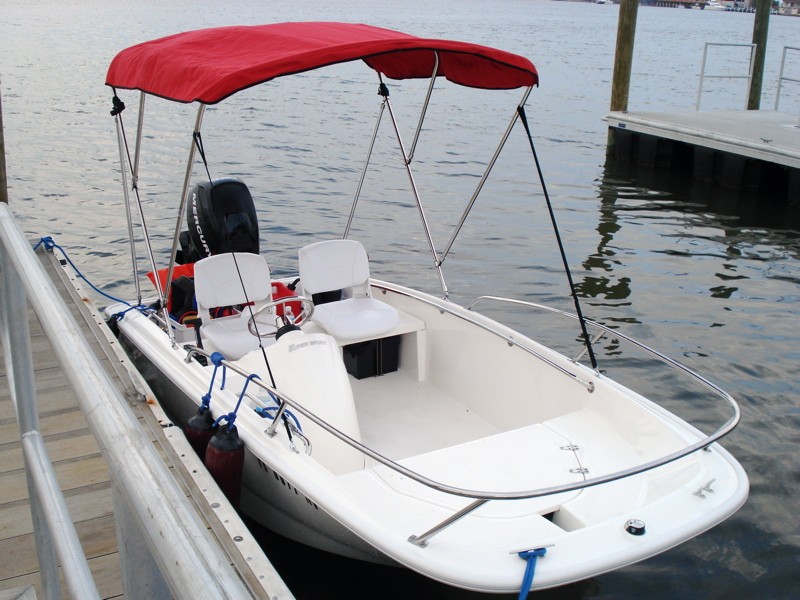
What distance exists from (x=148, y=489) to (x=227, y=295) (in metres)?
3.80

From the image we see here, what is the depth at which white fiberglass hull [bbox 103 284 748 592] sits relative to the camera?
2.79 metres

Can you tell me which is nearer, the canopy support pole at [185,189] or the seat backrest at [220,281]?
the canopy support pole at [185,189]

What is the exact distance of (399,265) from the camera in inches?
349

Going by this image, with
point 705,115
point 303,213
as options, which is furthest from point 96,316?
point 705,115

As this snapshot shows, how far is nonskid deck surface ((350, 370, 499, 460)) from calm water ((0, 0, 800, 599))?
83cm

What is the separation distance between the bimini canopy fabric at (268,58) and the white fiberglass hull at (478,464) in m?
1.38

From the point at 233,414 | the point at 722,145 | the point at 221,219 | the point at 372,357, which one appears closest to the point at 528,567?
the point at 233,414

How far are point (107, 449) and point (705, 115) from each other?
1386 centimetres

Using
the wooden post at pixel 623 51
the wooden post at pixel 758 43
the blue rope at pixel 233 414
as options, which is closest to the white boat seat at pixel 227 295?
the blue rope at pixel 233 414

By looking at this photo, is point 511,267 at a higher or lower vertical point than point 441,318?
lower

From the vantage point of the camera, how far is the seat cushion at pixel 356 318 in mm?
4688

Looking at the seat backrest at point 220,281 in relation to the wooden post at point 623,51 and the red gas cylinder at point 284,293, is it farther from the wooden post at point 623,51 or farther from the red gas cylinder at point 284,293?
the wooden post at point 623,51

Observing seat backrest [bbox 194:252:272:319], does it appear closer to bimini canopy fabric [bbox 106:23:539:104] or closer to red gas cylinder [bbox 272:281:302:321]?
red gas cylinder [bbox 272:281:302:321]

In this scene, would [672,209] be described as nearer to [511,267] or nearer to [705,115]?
[705,115]
